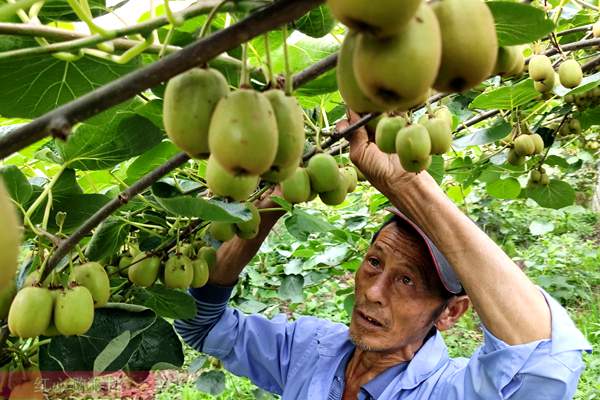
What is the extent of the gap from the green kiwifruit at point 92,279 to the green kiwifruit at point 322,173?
1.49 feet

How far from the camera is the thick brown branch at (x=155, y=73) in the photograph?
1.63ft

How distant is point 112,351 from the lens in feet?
4.54

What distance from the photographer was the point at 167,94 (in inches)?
24.5

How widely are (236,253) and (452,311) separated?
0.82 meters

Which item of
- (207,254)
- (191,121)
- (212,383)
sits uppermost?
(191,121)

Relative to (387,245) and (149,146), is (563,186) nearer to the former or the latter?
(387,245)

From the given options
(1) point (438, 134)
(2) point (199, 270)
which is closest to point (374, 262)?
(2) point (199, 270)

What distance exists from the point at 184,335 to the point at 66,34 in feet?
5.72

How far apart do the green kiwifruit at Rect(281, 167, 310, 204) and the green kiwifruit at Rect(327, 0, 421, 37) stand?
759 millimetres

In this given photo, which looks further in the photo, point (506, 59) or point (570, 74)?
point (570, 74)

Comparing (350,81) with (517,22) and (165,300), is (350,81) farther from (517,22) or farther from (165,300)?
(165,300)

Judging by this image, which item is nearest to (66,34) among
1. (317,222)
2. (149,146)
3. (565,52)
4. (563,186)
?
(149,146)

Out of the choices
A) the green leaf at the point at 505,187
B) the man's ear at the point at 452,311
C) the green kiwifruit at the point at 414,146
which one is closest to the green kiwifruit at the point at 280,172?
the green kiwifruit at the point at 414,146

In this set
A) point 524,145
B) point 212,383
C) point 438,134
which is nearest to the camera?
point 438,134
